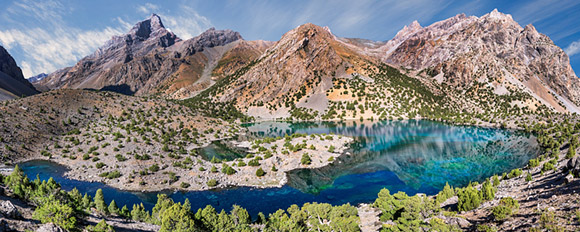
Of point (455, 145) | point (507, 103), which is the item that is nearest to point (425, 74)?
point (507, 103)

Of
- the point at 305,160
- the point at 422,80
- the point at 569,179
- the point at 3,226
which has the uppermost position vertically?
the point at 422,80

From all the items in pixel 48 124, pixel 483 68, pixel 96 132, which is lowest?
pixel 96 132

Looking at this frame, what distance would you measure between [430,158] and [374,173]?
17.0 metres

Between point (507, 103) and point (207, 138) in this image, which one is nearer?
point (207, 138)

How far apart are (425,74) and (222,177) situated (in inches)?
7711

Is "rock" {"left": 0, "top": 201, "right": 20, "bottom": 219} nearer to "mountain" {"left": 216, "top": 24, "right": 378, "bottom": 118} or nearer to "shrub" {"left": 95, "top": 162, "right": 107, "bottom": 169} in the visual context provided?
"shrub" {"left": 95, "top": 162, "right": 107, "bottom": 169}

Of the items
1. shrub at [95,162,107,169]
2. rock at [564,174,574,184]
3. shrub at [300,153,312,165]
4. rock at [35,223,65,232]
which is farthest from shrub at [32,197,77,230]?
rock at [564,174,574,184]

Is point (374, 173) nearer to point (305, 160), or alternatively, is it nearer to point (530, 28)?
point (305, 160)

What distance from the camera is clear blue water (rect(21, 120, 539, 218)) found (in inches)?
1277

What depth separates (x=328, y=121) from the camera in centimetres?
11988

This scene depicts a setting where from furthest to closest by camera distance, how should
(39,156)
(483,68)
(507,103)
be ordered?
(483,68)
(507,103)
(39,156)

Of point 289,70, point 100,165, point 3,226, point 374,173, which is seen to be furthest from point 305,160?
point 289,70

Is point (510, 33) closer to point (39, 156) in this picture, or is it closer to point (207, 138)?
point (207, 138)

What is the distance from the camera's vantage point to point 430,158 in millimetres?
52156
